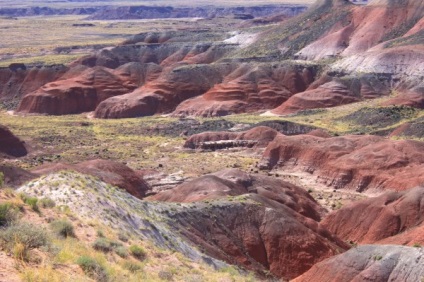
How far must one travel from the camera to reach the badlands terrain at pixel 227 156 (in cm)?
2131

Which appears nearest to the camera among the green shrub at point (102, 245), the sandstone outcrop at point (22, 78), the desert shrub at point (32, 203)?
the green shrub at point (102, 245)

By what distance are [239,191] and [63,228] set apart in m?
24.2

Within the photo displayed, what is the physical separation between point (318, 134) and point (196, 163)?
45.1 feet

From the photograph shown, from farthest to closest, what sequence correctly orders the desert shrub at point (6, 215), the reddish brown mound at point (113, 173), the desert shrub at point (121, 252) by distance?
the reddish brown mound at point (113, 173), the desert shrub at point (121, 252), the desert shrub at point (6, 215)

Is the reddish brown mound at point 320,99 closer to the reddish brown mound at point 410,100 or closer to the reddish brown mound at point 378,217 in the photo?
the reddish brown mound at point 410,100

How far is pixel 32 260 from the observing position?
14.4 meters

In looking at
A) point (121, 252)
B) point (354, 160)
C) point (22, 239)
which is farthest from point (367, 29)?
point (22, 239)

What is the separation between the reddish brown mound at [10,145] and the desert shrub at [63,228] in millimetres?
50189

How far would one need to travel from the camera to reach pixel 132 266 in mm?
18125

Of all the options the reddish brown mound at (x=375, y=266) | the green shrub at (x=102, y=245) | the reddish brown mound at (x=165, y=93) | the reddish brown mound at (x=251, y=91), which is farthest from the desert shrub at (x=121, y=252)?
the reddish brown mound at (x=165, y=93)

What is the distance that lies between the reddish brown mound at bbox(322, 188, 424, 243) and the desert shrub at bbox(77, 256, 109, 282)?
26.5m

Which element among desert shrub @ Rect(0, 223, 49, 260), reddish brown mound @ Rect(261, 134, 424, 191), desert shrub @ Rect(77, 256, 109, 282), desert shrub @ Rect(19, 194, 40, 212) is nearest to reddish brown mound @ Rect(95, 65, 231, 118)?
reddish brown mound @ Rect(261, 134, 424, 191)

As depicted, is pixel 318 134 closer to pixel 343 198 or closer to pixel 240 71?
pixel 343 198

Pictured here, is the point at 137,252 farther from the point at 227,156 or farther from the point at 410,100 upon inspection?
the point at 410,100
